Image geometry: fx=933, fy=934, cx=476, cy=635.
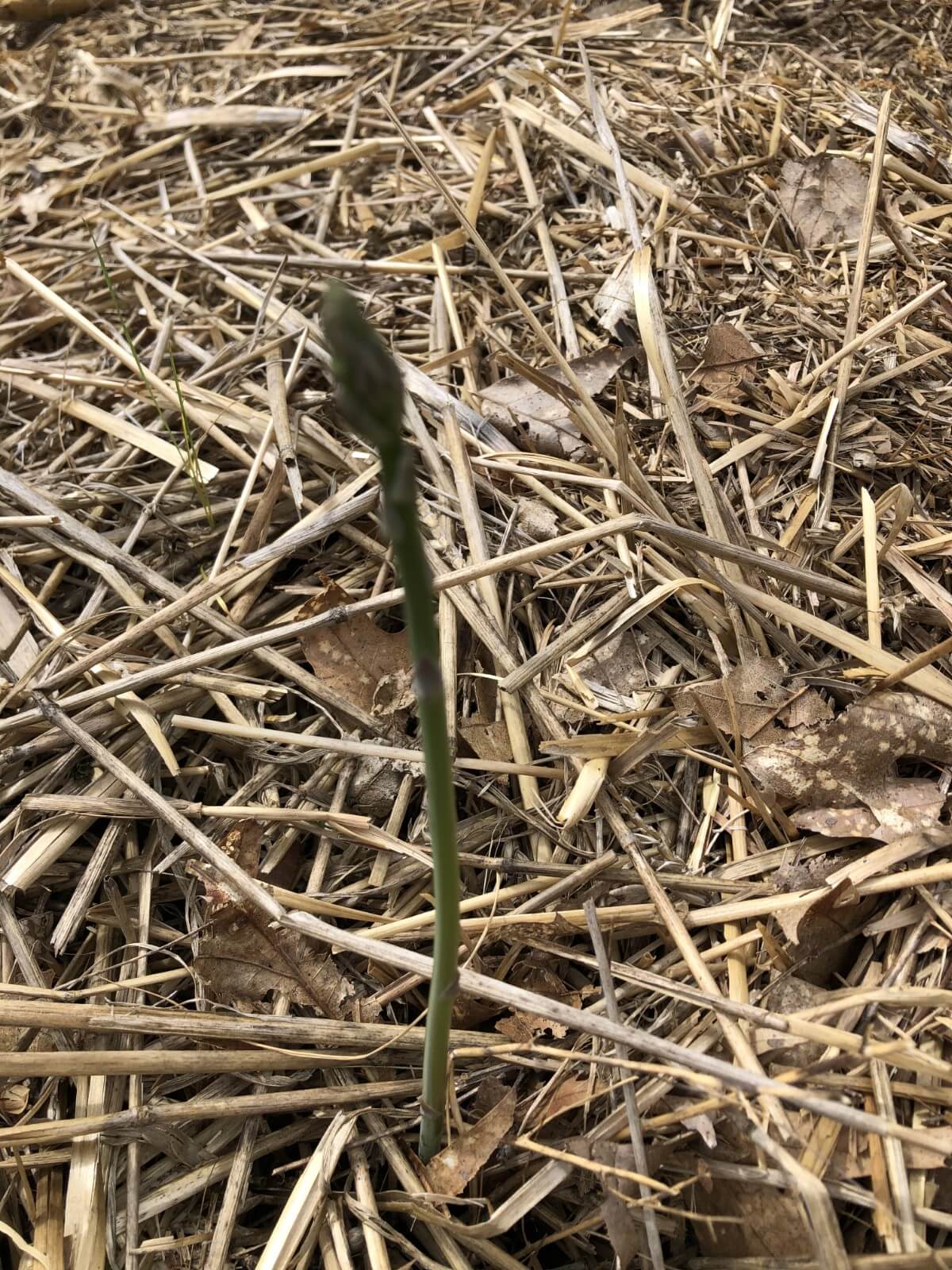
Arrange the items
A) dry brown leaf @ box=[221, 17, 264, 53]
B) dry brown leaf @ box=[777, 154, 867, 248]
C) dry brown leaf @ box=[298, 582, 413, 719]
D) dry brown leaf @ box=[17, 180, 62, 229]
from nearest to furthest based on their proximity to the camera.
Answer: dry brown leaf @ box=[298, 582, 413, 719] → dry brown leaf @ box=[777, 154, 867, 248] → dry brown leaf @ box=[17, 180, 62, 229] → dry brown leaf @ box=[221, 17, 264, 53]

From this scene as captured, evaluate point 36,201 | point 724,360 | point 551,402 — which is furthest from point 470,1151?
point 36,201

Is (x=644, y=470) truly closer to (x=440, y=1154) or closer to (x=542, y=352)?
(x=542, y=352)

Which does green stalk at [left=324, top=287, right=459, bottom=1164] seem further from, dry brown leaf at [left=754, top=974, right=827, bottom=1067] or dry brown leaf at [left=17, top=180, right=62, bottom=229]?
dry brown leaf at [left=17, top=180, right=62, bottom=229]

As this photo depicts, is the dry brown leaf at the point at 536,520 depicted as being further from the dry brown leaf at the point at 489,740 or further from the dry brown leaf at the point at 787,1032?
the dry brown leaf at the point at 787,1032

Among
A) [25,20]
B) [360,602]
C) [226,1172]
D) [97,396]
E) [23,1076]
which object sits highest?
[25,20]

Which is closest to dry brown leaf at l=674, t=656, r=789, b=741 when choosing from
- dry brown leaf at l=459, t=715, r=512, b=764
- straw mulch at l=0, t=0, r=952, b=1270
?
straw mulch at l=0, t=0, r=952, b=1270

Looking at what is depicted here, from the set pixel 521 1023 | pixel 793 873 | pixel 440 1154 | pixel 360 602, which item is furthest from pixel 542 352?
pixel 440 1154

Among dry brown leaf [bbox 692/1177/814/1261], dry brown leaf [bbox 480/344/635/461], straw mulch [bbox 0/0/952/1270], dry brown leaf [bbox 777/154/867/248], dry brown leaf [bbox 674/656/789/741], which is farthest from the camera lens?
dry brown leaf [bbox 777/154/867/248]
